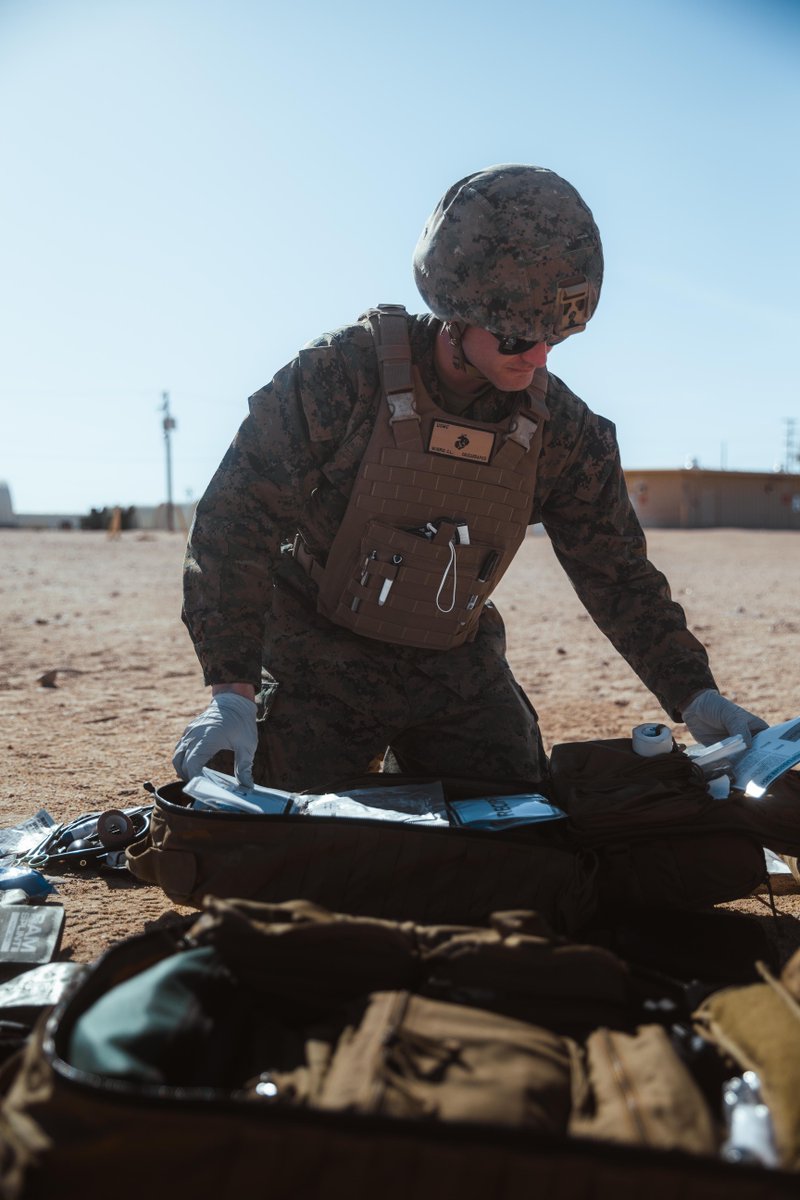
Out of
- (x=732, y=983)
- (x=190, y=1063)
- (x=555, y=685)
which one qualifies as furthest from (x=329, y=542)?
(x=555, y=685)

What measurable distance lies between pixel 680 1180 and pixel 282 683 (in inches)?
91.9

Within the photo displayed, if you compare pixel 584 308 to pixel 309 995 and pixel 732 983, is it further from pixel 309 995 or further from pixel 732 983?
pixel 309 995

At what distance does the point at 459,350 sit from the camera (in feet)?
10.1

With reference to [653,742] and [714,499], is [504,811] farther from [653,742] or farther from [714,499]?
[714,499]

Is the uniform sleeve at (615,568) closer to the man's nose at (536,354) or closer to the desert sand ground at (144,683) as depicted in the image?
the man's nose at (536,354)

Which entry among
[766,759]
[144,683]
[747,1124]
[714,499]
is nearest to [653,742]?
[766,759]

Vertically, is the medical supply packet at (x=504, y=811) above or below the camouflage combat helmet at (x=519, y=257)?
below

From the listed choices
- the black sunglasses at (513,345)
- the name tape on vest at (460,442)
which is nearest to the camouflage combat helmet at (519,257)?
the black sunglasses at (513,345)

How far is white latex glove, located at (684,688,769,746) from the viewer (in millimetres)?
2838

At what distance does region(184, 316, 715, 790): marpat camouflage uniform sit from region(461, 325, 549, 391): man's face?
0.18 metres

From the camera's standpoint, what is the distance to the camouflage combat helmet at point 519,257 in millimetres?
2850

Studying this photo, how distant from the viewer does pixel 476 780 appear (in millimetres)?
2793

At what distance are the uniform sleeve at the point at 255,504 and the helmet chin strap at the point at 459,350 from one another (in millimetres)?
330

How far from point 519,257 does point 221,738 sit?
150 centimetres
